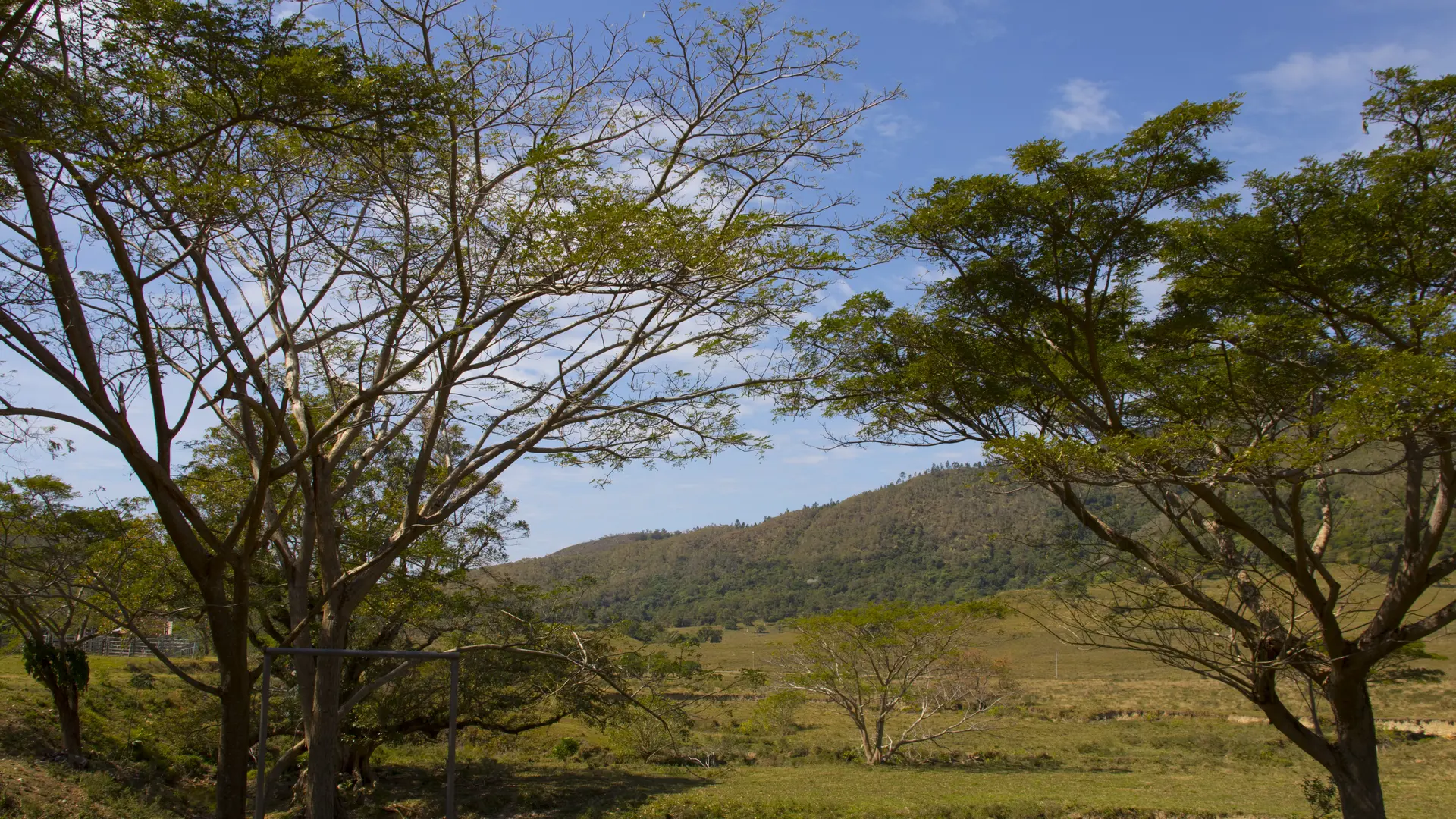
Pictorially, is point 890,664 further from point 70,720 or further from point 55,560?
point 55,560

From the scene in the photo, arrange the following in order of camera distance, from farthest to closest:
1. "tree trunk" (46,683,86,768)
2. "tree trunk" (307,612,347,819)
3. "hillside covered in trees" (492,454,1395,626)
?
"hillside covered in trees" (492,454,1395,626), "tree trunk" (46,683,86,768), "tree trunk" (307,612,347,819)

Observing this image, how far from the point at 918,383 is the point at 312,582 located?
861 cm

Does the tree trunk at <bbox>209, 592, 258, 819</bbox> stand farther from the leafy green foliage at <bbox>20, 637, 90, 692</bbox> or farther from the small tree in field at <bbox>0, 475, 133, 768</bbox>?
the leafy green foliage at <bbox>20, 637, 90, 692</bbox>

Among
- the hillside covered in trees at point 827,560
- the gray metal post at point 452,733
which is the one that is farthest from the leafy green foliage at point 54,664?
the hillside covered in trees at point 827,560

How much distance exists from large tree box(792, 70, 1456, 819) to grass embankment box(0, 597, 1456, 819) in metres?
5.60

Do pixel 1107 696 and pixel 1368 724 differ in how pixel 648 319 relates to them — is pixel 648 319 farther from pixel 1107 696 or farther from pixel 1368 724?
pixel 1107 696

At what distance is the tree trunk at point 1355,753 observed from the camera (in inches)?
258

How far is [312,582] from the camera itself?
11367mm

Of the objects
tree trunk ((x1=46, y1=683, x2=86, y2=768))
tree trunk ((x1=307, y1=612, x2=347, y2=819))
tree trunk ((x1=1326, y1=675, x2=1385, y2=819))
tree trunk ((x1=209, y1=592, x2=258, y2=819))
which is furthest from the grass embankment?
tree trunk ((x1=1326, y1=675, x2=1385, y2=819))

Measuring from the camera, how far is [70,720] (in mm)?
11906

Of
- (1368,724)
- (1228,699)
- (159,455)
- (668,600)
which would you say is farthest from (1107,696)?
(668,600)

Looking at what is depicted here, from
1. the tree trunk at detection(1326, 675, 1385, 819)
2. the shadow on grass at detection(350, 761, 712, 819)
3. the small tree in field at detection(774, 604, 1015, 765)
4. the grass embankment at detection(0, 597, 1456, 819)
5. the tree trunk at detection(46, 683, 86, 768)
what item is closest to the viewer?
the tree trunk at detection(1326, 675, 1385, 819)

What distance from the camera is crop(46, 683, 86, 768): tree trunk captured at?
11.6m

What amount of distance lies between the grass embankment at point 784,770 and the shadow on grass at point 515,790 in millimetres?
61
